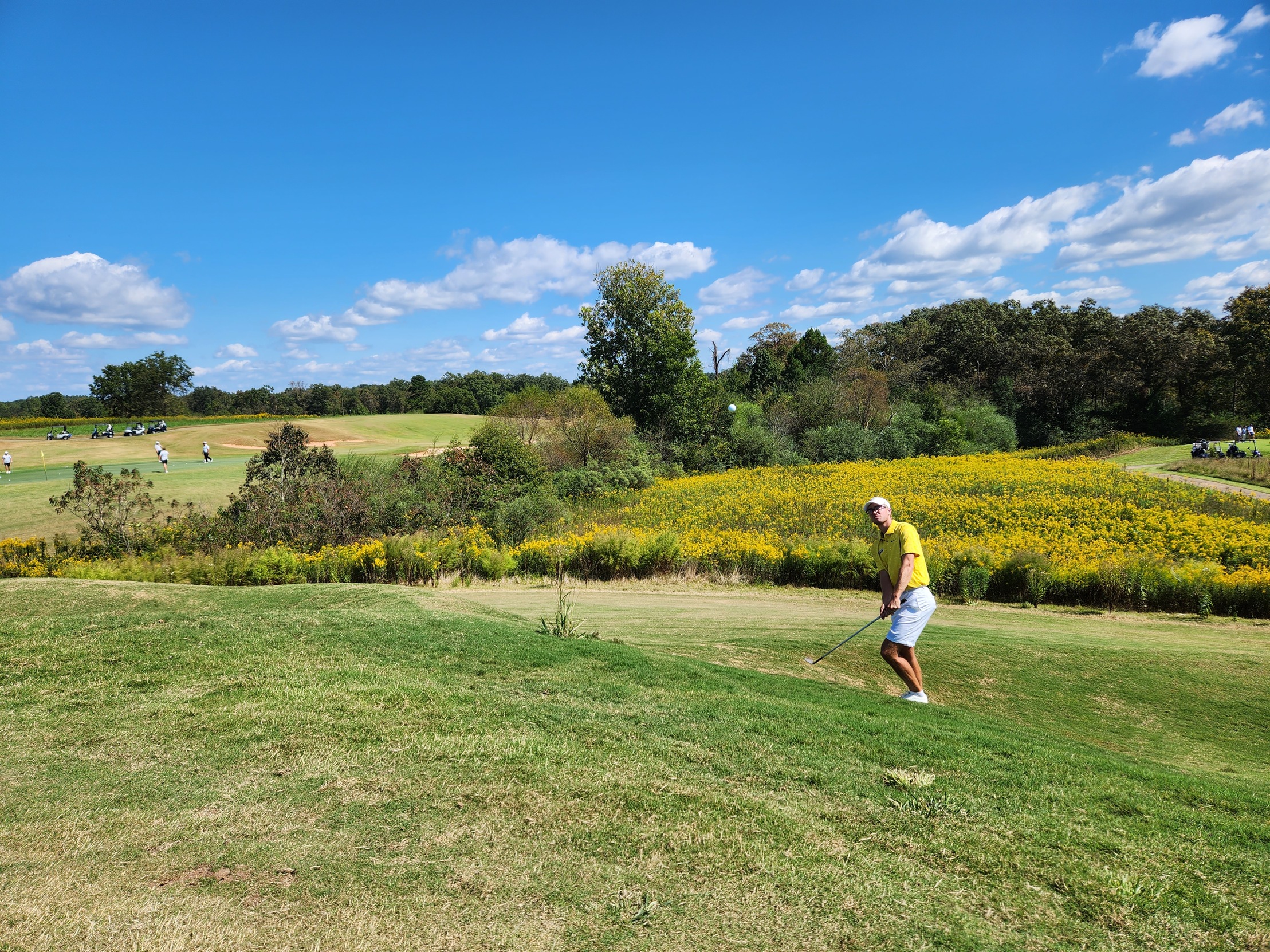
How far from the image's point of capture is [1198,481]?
958 inches

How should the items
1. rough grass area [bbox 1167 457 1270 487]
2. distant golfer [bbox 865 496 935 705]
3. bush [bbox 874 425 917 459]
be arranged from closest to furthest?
distant golfer [bbox 865 496 935 705] < rough grass area [bbox 1167 457 1270 487] < bush [bbox 874 425 917 459]

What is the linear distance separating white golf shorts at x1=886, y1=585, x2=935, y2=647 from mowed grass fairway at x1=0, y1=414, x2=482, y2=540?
2025cm

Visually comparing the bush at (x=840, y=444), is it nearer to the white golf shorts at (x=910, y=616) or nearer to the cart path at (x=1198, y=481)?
the cart path at (x=1198, y=481)

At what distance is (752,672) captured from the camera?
24.9 ft

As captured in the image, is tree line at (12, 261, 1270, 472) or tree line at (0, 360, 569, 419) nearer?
tree line at (12, 261, 1270, 472)

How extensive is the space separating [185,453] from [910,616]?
44.6m

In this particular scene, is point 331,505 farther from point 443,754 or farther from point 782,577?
point 443,754

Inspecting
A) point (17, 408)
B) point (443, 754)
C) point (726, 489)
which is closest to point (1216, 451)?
point (726, 489)

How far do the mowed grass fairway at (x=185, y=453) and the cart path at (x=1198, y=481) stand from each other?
81.5ft

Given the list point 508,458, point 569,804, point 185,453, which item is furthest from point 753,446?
point 185,453

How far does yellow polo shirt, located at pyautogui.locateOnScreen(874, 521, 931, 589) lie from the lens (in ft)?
23.6

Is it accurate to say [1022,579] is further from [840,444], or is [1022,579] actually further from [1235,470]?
[840,444]

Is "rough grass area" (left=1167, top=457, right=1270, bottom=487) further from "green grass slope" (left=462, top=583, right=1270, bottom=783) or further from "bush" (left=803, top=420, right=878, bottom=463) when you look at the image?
"green grass slope" (left=462, top=583, right=1270, bottom=783)

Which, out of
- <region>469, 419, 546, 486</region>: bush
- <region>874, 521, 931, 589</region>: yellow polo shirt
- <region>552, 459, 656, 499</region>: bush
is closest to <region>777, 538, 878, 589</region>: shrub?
<region>874, 521, 931, 589</region>: yellow polo shirt
